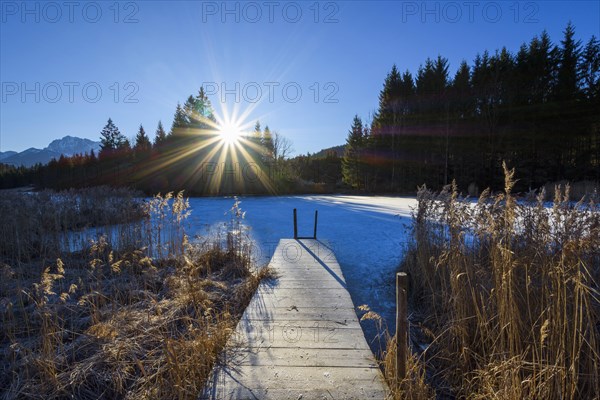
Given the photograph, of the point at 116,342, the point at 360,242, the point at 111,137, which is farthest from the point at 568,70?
the point at 111,137

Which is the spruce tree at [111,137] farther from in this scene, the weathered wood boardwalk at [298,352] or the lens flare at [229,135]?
the weathered wood boardwalk at [298,352]

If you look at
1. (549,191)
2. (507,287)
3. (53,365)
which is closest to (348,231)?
(507,287)

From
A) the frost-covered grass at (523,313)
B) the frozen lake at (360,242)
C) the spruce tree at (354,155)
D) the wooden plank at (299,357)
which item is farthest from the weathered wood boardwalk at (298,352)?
the spruce tree at (354,155)

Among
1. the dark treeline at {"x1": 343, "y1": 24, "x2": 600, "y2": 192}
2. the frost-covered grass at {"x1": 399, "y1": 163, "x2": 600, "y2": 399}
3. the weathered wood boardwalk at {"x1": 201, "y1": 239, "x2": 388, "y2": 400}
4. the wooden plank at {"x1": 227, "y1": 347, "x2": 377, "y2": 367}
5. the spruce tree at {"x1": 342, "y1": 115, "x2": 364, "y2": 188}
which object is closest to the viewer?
the frost-covered grass at {"x1": 399, "y1": 163, "x2": 600, "y2": 399}

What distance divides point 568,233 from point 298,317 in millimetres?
2279

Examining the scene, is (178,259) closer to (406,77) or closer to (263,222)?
(263,222)

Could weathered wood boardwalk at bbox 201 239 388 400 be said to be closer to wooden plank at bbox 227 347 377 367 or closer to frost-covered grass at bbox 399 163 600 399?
wooden plank at bbox 227 347 377 367

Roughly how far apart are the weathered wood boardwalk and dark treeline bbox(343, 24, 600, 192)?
758 inches

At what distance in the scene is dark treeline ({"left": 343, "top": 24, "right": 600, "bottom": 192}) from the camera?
19531 mm

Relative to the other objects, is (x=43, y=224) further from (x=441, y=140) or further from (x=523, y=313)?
(x=441, y=140)

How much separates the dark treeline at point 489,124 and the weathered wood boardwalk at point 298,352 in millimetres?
19245

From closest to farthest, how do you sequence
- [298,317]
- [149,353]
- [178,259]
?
[149,353]
[298,317]
[178,259]

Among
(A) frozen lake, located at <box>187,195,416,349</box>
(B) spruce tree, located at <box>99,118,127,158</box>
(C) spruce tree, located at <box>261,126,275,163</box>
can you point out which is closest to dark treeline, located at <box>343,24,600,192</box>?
(C) spruce tree, located at <box>261,126,275,163</box>

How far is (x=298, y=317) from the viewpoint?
2795 millimetres
